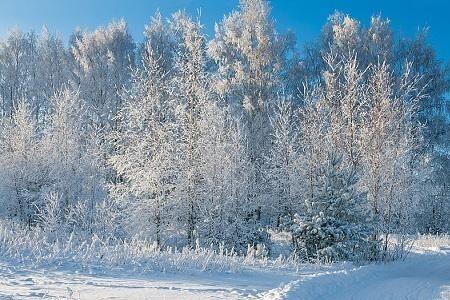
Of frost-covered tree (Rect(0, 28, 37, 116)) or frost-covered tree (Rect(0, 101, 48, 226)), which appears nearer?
frost-covered tree (Rect(0, 101, 48, 226))

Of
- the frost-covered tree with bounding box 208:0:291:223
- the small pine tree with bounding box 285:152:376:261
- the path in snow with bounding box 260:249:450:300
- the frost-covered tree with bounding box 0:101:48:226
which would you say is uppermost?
the frost-covered tree with bounding box 208:0:291:223

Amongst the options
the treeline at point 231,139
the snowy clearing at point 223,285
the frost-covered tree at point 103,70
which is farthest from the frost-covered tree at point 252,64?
the snowy clearing at point 223,285

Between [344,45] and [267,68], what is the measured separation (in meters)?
5.17

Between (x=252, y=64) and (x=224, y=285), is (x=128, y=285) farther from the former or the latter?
(x=252, y=64)

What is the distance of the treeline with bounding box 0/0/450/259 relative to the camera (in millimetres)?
15078

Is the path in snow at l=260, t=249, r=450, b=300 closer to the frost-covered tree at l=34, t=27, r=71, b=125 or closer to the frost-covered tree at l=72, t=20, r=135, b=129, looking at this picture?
the frost-covered tree at l=72, t=20, r=135, b=129

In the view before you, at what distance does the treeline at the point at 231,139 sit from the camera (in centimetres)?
1508

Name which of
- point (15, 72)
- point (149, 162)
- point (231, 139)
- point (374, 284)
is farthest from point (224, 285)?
point (15, 72)

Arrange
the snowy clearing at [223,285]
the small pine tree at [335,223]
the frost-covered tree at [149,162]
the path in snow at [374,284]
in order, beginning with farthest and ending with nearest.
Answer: the frost-covered tree at [149,162], the small pine tree at [335,223], the path in snow at [374,284], the snowy clearing at [223,285]

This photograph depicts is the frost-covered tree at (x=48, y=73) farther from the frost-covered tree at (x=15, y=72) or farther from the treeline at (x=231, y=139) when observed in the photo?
the frost-covered tree at (x=15, y=72)

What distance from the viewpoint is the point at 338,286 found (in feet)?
31.8

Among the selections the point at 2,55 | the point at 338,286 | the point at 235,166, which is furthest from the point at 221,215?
the point at 2,55

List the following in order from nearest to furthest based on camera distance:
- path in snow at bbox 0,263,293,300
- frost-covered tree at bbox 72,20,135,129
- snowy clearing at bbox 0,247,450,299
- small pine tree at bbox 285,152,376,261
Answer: path in snow at bbox 0,263,293,300
snowy clearing at bbox 0,247,450,299
small pine tree at bbox 285,152,376,261
frost-covered tree at bbox 72,20,135,129

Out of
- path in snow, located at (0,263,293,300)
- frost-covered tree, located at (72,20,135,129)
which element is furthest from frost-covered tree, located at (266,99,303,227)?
frost-covered tree, located at (72,20,135,129)
